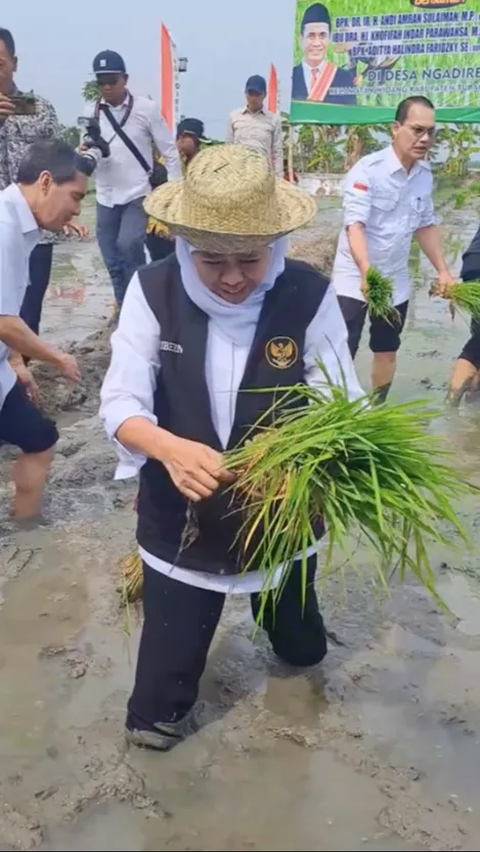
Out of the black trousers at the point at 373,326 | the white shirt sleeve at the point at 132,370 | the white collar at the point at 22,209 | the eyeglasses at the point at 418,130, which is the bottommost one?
the black trousers at the point at 373,326

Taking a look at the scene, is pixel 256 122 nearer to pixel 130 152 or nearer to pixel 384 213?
pixel 130 152

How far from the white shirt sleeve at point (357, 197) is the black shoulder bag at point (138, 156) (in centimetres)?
207

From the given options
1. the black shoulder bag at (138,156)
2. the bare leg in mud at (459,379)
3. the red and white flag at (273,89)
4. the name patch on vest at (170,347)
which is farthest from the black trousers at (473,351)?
the red and white flag at (273,89)

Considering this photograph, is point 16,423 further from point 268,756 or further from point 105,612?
point 268,756

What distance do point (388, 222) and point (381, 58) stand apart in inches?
435

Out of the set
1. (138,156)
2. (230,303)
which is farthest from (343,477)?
(138,156)

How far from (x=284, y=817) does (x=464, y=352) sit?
14.2 ft

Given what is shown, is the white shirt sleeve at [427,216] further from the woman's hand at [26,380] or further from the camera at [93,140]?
the woman's hand at [26,380]

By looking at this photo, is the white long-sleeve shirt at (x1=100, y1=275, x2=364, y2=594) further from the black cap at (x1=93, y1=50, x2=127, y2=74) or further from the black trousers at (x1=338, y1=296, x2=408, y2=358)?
the black cap at (x1=93, y1=50, x2=127, y2=74)

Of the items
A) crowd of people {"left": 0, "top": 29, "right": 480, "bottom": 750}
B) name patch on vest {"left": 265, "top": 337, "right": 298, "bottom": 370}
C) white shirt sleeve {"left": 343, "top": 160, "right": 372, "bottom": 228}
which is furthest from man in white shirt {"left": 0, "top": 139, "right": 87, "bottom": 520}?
white shirt sleeve {"left": 343, "top": 160, "right": 372, "bottom": 228}

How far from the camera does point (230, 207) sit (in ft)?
7.77

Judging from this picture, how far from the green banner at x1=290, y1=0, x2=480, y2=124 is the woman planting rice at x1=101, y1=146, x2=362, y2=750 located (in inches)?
525

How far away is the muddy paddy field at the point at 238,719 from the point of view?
8.30 ft

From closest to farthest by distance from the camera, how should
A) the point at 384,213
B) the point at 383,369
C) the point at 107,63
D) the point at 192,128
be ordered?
the point at 384,213, the point at 383,369, the point at 107,63, the point at 192,128
